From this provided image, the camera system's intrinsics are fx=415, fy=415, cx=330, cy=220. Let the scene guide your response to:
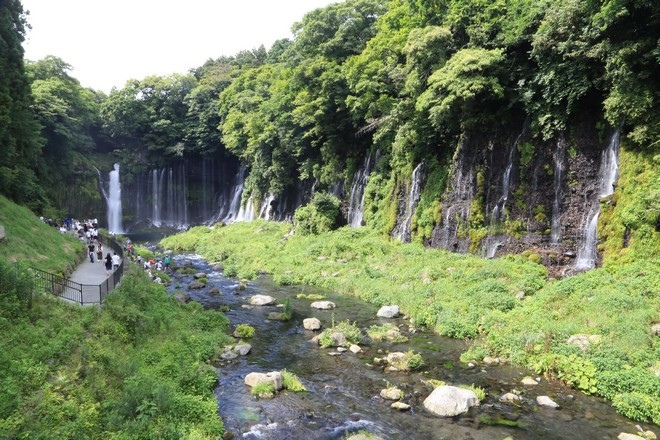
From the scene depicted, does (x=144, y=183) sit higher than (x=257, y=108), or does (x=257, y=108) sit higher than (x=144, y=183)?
(x=257, y=108)

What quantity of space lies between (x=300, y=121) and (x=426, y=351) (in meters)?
32.3

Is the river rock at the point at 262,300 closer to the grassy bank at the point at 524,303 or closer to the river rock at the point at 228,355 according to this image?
the grassy bank at the point at 524,303

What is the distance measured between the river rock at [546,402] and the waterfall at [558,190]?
441 inches

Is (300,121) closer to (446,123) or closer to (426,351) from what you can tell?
(446,123)

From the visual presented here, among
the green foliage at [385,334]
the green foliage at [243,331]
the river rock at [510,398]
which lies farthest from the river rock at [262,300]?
the river rock at [510,398]

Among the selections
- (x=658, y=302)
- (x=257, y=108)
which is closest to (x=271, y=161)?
(x=257, y=108)

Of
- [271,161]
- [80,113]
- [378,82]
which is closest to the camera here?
[378,82]

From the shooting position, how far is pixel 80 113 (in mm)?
61250

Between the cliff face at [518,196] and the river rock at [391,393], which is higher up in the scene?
the cliff face at [518,196]

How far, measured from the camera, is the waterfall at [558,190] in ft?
71.9

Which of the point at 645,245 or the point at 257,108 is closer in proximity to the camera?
the point at 645,245

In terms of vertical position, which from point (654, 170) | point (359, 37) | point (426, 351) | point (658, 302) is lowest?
point (426, 351)

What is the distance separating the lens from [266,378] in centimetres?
1389

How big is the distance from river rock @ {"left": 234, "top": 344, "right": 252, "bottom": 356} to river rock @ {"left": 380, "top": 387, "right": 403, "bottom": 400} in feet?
20.4
